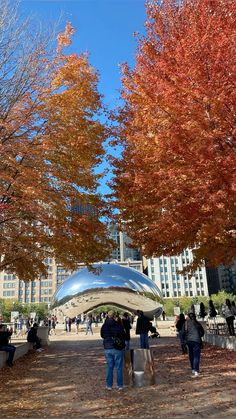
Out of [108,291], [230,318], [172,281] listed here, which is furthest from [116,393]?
[172,281]

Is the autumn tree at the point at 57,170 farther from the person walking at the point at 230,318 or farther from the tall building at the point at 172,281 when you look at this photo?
the tall building at the point at 172,281

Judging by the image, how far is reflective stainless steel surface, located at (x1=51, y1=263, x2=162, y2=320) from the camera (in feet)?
88.6

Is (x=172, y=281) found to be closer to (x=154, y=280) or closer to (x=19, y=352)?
(x=154, y=280)

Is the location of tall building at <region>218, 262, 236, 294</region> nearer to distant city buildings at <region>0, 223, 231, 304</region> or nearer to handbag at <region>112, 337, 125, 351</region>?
distant city buildings at <region>0, 223, 231, 304</region>

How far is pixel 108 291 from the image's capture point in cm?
2719

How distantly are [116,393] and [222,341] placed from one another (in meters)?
8.73

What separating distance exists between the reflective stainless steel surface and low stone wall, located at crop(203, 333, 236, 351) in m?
9.10

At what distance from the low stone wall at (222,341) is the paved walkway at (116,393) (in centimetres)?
Result: 122

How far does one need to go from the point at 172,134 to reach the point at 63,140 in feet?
12.8

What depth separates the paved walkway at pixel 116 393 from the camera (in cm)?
661

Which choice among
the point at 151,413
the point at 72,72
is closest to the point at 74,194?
the point at 72,72

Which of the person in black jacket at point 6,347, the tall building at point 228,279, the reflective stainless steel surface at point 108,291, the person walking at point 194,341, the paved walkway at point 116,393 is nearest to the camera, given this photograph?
the paved walkway at point 116,393

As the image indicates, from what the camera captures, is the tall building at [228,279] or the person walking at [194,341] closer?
the person walking at [194,341]

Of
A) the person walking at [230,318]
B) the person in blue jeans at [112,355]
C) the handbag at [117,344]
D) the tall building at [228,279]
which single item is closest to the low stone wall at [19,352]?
the person in blue jeans at [112,355]
